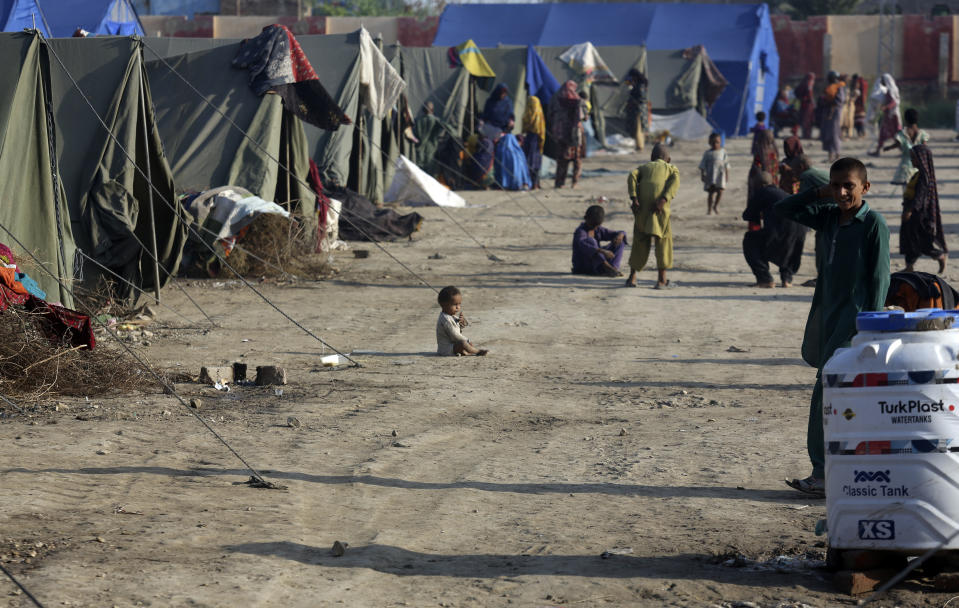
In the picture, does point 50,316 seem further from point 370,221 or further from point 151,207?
point 370,221

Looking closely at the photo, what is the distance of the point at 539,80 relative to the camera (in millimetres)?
21812

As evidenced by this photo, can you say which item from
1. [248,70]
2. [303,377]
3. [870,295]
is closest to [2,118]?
[303,377]

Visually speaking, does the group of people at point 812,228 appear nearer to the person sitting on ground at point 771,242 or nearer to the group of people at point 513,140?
the person sitting on ground at point 771,242

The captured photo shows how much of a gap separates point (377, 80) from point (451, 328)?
7.55 meters

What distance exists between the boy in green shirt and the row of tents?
4.71 m

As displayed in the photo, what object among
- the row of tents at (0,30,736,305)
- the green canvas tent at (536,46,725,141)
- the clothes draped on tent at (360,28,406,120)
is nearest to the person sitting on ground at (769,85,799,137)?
the green canvas tent at (536,46,725,141)

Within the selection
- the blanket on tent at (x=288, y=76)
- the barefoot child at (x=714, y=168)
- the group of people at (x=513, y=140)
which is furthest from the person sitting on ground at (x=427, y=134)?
the blanket on tent at (x=288, y=76)

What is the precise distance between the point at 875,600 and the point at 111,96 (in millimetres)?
7804

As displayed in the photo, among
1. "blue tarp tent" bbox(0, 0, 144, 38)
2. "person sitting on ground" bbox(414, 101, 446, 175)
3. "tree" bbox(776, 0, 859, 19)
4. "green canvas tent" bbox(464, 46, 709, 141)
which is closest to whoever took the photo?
"blue tarp tent" bbox(0, 0, 144, 38)

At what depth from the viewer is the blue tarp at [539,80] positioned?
70.9ft

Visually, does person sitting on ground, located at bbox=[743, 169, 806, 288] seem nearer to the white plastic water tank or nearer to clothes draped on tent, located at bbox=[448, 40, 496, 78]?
the white plastic water tank

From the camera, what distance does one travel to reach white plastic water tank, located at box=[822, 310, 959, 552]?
3.62m

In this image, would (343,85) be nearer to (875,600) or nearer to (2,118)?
(2,118)

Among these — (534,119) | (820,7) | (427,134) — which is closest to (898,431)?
(427,134)
